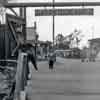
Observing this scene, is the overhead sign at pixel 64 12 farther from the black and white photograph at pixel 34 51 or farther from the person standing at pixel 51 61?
the person standing at pixel 51 61

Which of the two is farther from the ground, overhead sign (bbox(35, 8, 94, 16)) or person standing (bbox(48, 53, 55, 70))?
overhead sign (bbox(35, 8, 94, 16))

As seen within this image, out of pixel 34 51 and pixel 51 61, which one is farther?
pixel 51 61

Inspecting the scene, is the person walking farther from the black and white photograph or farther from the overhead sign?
the overhead sign

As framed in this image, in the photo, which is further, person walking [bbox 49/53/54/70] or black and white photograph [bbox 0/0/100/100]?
person walking [bbox 49/53/54/70]

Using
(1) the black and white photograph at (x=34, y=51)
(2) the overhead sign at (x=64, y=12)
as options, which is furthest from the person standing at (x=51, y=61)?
(2) the overhead sign at (x=64, y=12)

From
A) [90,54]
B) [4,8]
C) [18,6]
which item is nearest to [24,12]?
[18,6]

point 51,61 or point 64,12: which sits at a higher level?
point 64,12

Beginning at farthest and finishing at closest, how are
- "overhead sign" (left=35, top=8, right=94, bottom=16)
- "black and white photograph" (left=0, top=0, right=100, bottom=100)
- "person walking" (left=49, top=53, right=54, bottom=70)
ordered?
"person walking" (left=49, top=53, right=54, bottom=70) < "overhead sign" (left=35, top=8, right=94, bottom=16) < "black and white photograph" (left=0, top=0, right=100, bottom=100)

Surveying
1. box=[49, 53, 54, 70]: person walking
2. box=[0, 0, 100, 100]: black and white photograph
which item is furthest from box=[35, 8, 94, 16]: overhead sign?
box=[49, 53, 54, 70]: person walking

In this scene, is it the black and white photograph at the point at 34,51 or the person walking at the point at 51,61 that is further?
the person walking at the point at 51,61

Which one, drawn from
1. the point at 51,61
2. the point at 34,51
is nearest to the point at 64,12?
the point at 34,51

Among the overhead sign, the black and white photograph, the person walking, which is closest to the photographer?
the black and white photograph

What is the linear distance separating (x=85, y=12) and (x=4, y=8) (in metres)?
3.00

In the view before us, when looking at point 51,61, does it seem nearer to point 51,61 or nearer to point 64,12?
point 51,61
